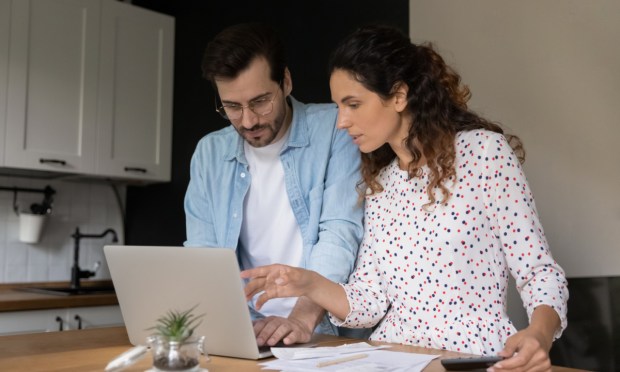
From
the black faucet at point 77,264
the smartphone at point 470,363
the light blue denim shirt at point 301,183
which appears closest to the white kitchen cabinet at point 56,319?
the black faucet at point 77,264

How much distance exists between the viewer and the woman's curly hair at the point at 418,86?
161 cm

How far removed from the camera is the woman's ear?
1645 mm

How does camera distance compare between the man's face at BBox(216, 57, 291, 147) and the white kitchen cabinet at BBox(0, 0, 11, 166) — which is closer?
the man's face at BBox(216, 57, 291, 147)

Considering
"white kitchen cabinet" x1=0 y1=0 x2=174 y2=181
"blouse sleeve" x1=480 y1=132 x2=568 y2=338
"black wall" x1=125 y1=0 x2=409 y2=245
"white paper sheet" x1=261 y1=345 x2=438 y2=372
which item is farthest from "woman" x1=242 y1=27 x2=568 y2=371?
"white kitchen cabinet" x1=0 y1=0 x2=174 y2=181

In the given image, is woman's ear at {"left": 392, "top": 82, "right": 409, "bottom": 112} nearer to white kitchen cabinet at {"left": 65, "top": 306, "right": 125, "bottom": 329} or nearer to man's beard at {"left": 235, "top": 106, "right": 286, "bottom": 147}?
man's beard at {"left": 235, "top": 106, "right": 286, "bottom": 147}

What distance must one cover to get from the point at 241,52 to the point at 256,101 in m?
0.14

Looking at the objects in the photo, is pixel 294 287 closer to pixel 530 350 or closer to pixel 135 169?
pixel 530 350

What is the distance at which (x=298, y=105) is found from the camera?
2.05 meters

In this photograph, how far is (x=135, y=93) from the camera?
148 inches

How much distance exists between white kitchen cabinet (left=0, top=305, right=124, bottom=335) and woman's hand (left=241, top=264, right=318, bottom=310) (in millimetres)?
1966

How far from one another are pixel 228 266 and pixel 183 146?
2.70 metres

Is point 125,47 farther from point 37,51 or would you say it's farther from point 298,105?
point 298,105

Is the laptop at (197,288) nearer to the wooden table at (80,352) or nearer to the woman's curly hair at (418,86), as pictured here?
the wooden table at (80,352)

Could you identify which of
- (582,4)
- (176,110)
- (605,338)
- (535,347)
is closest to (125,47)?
(176,110)
